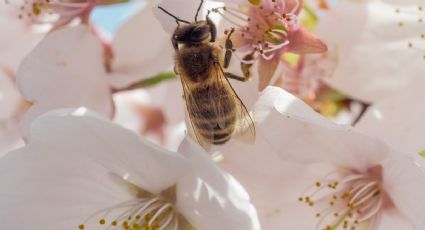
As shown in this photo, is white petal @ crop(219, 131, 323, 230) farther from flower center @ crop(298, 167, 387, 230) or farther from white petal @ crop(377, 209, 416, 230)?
white petal @ crop(377, 209, 416, 230)

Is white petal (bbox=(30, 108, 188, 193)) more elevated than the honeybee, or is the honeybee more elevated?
the honeybee

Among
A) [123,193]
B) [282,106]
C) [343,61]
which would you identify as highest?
[282,106]

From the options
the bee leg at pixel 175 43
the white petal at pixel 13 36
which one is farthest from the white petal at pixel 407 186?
the white petal at pixel 13 36

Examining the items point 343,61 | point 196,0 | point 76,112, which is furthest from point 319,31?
point 76,112

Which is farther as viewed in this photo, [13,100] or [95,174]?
[13,100]

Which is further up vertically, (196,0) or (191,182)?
(196,0)

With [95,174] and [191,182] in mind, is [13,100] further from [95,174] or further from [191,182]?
[191,182]

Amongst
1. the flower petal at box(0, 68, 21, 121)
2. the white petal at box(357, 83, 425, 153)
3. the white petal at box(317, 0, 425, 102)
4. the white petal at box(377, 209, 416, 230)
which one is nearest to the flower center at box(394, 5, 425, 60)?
the white petal at box(317, 0, 425, 102)

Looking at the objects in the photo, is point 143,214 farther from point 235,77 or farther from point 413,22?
point 413,22
